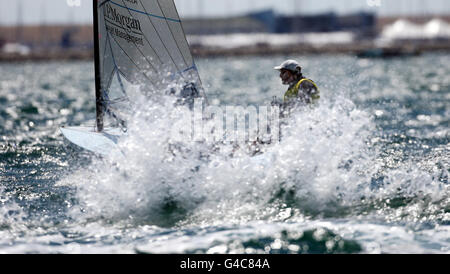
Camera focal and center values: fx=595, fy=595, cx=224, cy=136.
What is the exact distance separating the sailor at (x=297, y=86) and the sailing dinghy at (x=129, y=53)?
196 cm

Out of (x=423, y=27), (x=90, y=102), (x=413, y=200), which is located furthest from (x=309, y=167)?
(x=423, y=27)

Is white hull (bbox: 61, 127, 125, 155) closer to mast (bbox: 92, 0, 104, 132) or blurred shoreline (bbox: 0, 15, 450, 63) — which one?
mast (bbox: 92, 0, 104, 132)

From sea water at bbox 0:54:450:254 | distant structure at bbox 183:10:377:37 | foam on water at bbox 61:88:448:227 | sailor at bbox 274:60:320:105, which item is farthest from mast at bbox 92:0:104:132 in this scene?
distant structure at bbox 183:10:377:37

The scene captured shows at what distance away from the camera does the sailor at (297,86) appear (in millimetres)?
7625

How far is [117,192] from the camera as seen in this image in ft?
21.2

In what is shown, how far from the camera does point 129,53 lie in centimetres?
896

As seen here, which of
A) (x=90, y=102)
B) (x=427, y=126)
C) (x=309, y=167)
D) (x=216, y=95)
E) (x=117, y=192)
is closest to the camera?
(x=117, y=192)

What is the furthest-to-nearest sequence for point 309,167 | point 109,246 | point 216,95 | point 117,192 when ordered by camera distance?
point 216,95 < point 309,167 < point 117,192 < point 109,246

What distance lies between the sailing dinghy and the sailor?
1.96 m

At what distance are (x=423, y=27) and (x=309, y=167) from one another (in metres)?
92.9

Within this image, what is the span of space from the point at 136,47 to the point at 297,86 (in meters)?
2.73

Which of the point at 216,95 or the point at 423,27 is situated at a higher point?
the point at 423,27

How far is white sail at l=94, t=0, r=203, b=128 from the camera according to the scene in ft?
28.7
